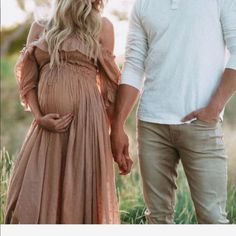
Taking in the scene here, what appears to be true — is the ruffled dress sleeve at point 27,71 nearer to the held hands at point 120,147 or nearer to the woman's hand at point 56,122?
the woman's hand at point 56,122

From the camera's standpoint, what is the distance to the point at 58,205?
10.1ft

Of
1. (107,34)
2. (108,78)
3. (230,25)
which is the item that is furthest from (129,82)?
(230,25)

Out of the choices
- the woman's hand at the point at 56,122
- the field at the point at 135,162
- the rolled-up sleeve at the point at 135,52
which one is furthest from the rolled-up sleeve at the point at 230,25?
the field at the point at 135,162

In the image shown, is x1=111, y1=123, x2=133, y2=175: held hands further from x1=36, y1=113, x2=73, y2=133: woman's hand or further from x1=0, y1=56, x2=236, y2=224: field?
x1=0, y1=56, x2=236, y2=224: field

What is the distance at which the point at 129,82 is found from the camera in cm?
311

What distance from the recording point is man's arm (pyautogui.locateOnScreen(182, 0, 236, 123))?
9.47 ft

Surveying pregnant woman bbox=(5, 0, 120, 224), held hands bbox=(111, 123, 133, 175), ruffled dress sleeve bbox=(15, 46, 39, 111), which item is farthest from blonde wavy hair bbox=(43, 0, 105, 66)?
held hands bbox=(111, 123, 133, 175)

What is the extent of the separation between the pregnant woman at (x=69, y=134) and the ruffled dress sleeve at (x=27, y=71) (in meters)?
0.03

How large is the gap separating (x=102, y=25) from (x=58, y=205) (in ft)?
2.40

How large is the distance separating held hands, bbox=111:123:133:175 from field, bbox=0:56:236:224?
1.24 m

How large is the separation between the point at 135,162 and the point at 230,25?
1.98 metres

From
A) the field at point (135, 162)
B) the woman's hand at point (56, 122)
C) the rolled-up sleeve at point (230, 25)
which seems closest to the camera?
the rolled-up sleeve at point (230, 25)

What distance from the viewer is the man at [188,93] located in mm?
2918

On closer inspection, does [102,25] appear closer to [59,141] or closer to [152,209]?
[59,141]
